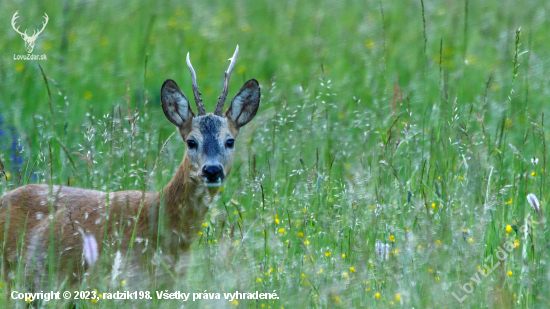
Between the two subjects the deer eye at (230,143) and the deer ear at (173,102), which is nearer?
the deer eye at (230,143)

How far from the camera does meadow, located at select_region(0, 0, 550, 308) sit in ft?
12.9

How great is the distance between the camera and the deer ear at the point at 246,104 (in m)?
5.62

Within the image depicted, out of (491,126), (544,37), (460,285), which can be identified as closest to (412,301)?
(460,285)

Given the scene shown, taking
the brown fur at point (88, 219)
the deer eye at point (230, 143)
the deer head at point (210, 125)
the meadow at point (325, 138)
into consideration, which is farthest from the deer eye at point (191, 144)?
the meadow at point (325, 138)

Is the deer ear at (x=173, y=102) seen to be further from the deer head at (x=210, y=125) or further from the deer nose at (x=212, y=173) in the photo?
the deer nose at (x=212, y=173)

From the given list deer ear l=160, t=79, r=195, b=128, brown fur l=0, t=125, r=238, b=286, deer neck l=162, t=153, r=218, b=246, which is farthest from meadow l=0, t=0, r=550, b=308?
deer ear l=160, t=79, r=195, b=128

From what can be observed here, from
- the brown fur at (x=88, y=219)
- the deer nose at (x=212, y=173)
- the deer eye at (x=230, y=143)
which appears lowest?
the brown fur at (x=88, y=219)

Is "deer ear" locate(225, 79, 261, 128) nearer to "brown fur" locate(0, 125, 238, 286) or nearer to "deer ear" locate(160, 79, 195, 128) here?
"deer ear" locate(160, 79, 195, 128)

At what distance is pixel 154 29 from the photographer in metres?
11.7

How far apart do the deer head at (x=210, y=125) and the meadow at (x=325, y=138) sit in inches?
10.1

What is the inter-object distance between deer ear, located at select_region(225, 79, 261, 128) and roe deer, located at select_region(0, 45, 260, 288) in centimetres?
21

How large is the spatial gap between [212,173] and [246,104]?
1.01 m

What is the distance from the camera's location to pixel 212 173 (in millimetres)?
4863

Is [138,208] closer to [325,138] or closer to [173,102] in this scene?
[173,102]
